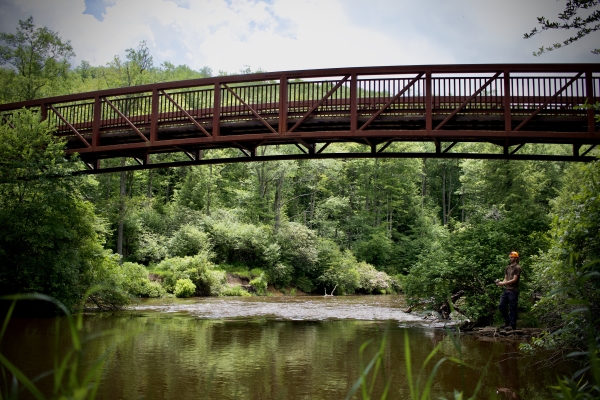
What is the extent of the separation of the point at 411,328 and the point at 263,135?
7.11 m

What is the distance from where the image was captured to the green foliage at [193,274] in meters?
26.2

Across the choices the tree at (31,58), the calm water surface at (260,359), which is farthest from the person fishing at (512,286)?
the tree at (31,58)

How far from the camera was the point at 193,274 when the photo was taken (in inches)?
1051

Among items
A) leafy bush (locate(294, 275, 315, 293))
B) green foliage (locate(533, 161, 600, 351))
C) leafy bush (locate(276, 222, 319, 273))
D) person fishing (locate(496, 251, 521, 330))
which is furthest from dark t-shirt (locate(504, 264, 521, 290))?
leafy bush (locate(294, 275, 315, 293))

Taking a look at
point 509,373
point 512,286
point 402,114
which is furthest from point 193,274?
point 509,373

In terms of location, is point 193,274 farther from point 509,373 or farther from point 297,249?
point 509,373

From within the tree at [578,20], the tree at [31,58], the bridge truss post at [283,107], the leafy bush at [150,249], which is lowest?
the leafy bush at [150,249]

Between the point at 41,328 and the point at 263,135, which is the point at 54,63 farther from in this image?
the point at 41,328

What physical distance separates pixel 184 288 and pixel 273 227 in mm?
14001

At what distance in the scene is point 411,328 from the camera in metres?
12.4

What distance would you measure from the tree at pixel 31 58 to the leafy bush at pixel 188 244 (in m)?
12.2

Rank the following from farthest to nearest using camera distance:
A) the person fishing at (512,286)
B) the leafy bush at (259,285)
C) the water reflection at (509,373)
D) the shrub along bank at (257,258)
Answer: the leafy bush at (259,285) < the shrub along bank at (257,258) < the person fishing at (512,286) < the water reflection at (509,373)

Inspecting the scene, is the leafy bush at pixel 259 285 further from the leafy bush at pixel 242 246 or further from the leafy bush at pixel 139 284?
the leafy bush at pixel 139 284

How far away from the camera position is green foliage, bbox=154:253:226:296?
26.2 metres
